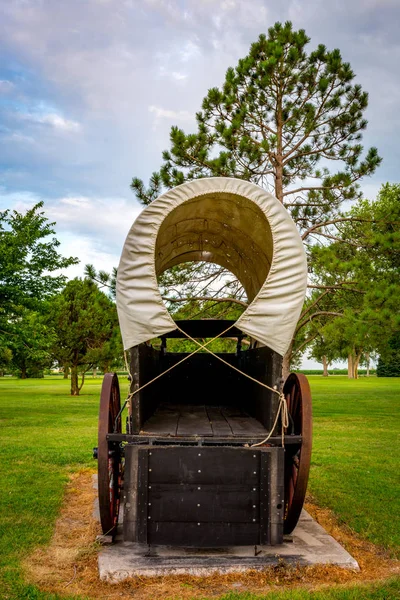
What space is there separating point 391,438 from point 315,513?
6.90m

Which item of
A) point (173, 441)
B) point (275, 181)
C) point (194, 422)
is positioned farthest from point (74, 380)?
point (173, 441)

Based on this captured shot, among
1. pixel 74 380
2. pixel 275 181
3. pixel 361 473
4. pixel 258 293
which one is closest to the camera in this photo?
pixel 258 293

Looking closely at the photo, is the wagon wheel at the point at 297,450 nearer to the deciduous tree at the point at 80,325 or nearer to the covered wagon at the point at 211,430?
the covered wagon at the point at 211,430

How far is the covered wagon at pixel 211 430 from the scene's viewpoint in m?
4.29

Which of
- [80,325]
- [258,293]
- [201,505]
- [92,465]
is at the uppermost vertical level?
[80,325]

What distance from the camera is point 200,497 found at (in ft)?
14.1

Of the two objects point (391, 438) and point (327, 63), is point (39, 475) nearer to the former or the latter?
point (391, 438)

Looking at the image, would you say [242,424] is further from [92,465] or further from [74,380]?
[74,380]

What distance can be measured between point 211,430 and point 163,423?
1.85ft

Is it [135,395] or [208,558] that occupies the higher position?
[135,395]

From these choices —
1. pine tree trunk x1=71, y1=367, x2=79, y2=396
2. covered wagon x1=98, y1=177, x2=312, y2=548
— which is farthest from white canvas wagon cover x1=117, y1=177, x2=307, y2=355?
pine tree trunk x1=71, y1=367, x2=79, y2=396

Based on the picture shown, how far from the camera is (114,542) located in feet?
15.2

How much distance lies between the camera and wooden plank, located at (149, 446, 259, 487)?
14.1ft

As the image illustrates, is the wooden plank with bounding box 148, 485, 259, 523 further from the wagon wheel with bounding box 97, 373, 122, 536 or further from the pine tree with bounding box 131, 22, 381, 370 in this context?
the pine tree with bounding box 131, 22, 381, 370
